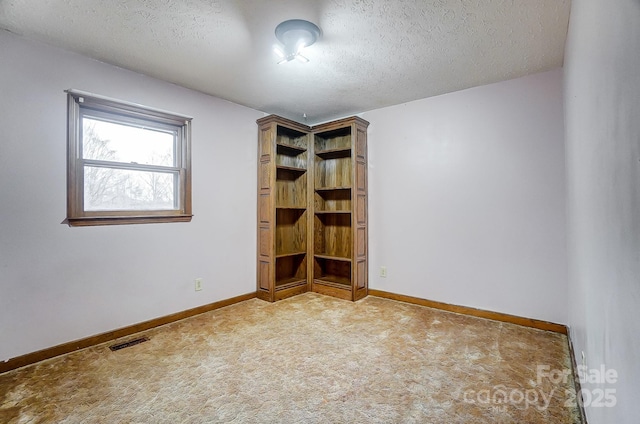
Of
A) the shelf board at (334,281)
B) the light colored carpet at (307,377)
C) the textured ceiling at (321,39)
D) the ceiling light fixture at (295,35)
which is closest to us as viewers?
the light colored carpet at (307,377)

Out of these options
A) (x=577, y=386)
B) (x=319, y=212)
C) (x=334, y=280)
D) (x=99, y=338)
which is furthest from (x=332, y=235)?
(x=577, y=386)

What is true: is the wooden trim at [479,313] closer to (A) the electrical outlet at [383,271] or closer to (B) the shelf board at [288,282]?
(A) the electrical outlet at [383,271]

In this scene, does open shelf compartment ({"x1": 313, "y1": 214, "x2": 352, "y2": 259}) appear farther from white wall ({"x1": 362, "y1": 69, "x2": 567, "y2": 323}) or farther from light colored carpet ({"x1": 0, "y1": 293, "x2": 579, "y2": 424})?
light colored carpet ({"x1": 0, "y1": 293, "x2": 579, "y2": 424})

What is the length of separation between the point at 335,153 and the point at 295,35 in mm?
2159

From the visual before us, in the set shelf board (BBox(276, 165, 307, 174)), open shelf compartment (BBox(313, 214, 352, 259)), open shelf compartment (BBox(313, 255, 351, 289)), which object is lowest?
open shelf compartment (BBox(313, 255, 351, 289))

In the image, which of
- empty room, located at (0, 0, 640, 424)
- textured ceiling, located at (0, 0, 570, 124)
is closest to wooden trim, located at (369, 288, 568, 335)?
empty room, located at (0, 0, 640, 424)

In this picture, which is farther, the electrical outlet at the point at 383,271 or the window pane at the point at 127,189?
the electrical outlet at the point at 383,271

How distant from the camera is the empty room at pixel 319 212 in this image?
161cm

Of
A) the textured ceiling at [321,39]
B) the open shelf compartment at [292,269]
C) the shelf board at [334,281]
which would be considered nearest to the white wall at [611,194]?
the textured ceiling at [321,39]

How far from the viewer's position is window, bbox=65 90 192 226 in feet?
8.01

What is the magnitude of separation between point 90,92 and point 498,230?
12.7ft

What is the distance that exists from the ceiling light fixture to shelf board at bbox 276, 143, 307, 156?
1.62m

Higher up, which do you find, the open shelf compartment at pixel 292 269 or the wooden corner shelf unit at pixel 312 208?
the wooden corner shelf unit at pixel 312 208

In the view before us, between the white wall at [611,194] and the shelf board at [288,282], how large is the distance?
2.88 m
